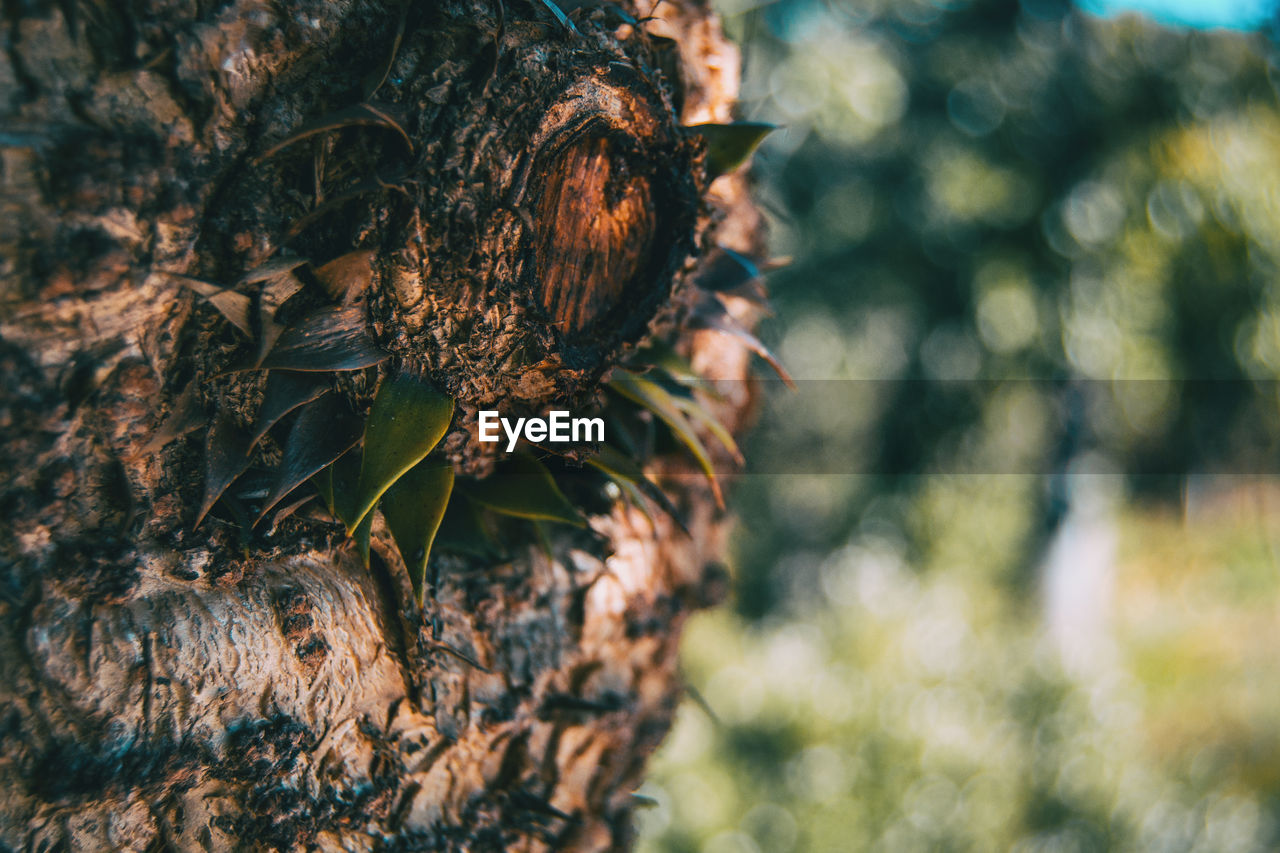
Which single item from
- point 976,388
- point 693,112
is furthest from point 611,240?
point 976,388

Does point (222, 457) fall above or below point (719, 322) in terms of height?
below

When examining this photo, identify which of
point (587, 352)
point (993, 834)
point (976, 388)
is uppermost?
point (587, 352)

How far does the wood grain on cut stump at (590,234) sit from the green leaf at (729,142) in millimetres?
126

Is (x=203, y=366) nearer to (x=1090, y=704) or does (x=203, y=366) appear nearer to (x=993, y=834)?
(x=993, y=834)

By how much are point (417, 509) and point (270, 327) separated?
0.17 m

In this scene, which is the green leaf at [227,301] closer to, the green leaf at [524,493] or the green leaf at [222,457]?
the green leaf at [222,457]

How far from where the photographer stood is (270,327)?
1.75ft

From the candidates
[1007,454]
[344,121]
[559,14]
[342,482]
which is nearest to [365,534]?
[342,482]

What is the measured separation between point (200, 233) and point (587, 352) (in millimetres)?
290

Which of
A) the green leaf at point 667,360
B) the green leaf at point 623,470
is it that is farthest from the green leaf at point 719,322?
the green leaf at point 623,470

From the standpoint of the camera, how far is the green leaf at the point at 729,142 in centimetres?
74

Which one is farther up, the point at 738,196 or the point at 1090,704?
the point at 738,196

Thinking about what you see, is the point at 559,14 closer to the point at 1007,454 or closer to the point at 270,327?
the point at 270,327

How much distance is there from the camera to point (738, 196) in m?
0.94
